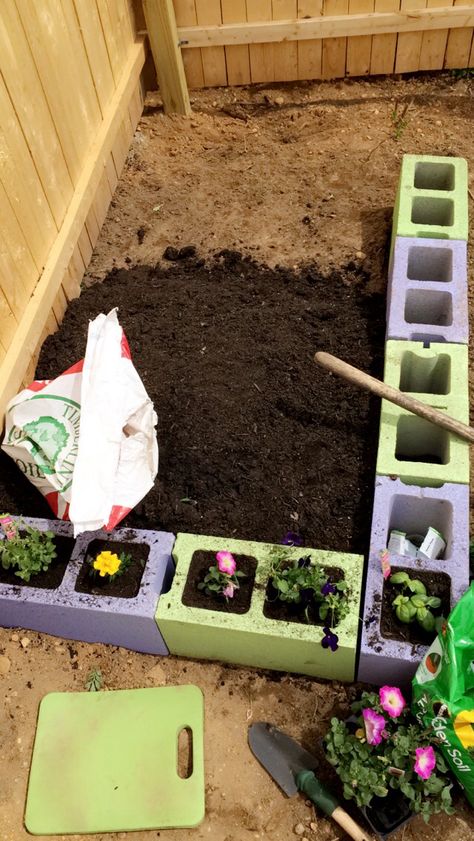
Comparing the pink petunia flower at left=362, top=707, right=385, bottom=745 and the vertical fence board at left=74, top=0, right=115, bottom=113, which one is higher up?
the vertical fence board at left=74, top=0, right=115, bottom=113

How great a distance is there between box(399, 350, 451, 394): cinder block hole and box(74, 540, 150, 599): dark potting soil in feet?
4.20

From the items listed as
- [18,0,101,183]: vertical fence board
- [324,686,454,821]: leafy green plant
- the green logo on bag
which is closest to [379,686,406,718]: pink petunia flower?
[324,686,454,821]: leafy green plant

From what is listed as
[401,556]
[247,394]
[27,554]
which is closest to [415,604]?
[401,556]

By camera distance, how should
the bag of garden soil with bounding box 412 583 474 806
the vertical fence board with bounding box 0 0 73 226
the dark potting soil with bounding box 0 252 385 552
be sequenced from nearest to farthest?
1. the bag of garden soil with bounding box 412 583 474 806
2. the dark potting soil with bounding box 0 252 385 552
3. the vertical fence board with bounding box 0 0 73 226

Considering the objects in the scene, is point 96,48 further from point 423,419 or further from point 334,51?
point 423,419

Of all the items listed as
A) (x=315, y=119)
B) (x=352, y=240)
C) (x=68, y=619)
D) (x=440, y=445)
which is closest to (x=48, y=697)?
(x=68, y=619)

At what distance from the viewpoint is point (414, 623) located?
7.13ft

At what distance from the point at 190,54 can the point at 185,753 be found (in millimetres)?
4011

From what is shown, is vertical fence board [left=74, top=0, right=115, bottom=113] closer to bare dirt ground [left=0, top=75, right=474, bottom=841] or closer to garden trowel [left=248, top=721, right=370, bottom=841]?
bare dirt ground [left=0, top=75, right=474, bottom=841]

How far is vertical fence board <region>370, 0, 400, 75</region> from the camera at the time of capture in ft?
14.1

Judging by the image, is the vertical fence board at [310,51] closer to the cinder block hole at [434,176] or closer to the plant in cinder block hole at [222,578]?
the cinder block hole at [434,176]

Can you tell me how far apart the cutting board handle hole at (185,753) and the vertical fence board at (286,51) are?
12.8 ft

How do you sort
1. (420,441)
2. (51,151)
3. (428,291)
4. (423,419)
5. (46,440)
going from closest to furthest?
(46,440) < (423,419) < (420,441) < (428,291) < (51,151)

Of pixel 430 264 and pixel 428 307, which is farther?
pixel 430 264
